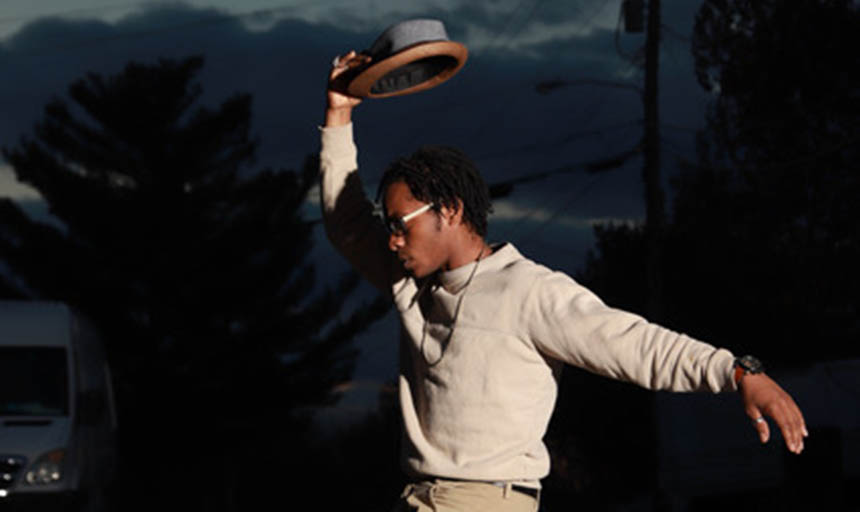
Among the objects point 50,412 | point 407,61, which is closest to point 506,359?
point 407,61

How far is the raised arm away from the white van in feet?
22.1

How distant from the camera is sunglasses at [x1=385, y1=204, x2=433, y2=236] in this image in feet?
12.0

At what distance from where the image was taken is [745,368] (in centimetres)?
320

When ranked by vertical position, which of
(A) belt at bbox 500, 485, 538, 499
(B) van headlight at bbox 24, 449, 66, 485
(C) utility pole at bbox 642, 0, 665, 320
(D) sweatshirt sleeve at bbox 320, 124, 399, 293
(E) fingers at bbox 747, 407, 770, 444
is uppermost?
(D) sweatshirt sleeve at bbox 320, 124, 399, 293

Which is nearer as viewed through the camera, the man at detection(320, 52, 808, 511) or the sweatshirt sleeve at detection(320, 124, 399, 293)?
the man at detection(320, 52, 808, 511)

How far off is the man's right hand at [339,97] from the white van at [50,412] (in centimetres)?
682

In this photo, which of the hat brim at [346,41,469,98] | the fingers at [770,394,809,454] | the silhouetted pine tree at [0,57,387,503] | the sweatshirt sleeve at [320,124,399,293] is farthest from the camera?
the silhouetted pine tree at [0,57,387,503]

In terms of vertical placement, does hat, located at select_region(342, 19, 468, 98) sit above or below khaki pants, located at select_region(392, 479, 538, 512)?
above

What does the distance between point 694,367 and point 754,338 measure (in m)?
22.3

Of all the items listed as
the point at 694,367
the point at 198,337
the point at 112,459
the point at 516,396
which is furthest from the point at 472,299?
the point at 198,337

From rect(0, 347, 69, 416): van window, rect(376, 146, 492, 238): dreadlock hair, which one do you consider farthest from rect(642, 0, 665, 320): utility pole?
rect(376, 146, 492, 238): dreadlock hair

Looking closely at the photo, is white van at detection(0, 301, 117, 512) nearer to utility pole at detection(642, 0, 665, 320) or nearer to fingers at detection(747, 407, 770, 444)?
fingers at detection(747, 407, 770, 444)

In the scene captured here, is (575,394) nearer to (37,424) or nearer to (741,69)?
(741,69)

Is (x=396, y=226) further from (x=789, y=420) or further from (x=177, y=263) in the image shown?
(x=177, y=263)
